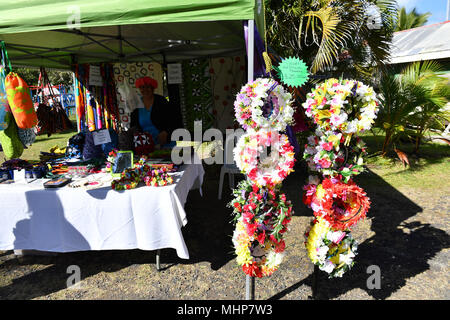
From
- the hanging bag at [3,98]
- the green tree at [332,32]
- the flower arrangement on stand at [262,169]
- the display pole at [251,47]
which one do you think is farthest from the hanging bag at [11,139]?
the green tree at [332,32]

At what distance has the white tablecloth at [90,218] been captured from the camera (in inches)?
87.9

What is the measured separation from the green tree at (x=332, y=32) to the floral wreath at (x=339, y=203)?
296 cm

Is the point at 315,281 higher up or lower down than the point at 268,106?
lower down

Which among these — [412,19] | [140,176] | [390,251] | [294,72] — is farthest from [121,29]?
[412,19]

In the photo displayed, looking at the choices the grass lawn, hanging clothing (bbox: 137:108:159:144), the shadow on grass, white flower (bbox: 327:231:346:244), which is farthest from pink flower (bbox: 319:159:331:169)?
the grass lawn

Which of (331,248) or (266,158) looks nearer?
(266,158)

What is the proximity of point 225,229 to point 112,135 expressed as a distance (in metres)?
1.73

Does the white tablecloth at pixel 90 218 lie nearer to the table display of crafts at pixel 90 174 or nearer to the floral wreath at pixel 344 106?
the table display of crafts at pixel 90 174

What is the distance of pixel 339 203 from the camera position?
2080mm

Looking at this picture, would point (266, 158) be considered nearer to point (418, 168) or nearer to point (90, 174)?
point (90, 174)

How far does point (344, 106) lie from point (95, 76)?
14.8 ft

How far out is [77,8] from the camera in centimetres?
206

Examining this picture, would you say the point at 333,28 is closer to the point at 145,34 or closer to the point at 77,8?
the point at 145,34

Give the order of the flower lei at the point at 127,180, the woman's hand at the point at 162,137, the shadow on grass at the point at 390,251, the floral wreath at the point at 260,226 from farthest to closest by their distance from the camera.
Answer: the woman's hand at the point at 162,137 → the shadow on grass at the point at 390,251 → the flower lei at the point at 127,180 → the floral wreath at the point at 260,226
